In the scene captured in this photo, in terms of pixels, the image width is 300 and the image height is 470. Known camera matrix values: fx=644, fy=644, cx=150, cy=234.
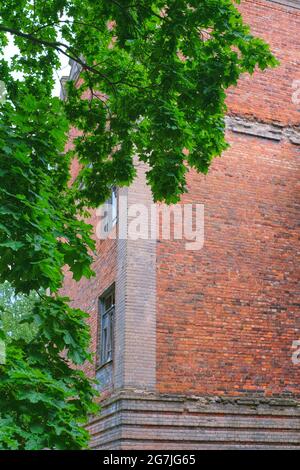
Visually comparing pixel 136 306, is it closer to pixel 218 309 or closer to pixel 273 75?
pixel 218 309

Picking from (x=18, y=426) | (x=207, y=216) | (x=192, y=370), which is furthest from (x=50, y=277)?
(x=207, y=216)

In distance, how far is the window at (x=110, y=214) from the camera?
1480 centimetres

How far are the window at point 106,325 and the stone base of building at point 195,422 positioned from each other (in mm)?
1394

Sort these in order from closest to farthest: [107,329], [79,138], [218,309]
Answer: [79,138], [218,309], [107,329]

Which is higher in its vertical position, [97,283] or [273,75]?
[273,75]

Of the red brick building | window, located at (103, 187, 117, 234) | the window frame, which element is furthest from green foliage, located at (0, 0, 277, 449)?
the window frame

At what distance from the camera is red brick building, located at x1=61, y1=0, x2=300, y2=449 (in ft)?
39.9

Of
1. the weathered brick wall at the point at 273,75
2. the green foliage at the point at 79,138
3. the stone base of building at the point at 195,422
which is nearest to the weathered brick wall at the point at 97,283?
the stone base of building at the point at 195,422

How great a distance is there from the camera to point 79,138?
10.8m

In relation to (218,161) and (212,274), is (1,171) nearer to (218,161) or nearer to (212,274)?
(212,274)

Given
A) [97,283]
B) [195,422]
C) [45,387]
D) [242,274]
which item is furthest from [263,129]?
[45,387]

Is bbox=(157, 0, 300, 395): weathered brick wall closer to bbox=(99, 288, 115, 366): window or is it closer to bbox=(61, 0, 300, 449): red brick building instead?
bbox=(61, 0, 300, 449): red brick building

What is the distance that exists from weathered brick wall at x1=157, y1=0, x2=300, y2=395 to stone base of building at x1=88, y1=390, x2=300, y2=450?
0.88 feet

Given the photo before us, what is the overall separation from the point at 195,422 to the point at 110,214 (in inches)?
211
